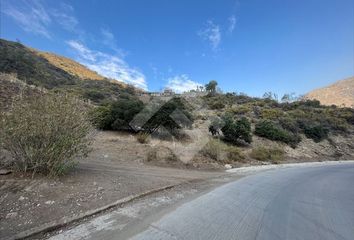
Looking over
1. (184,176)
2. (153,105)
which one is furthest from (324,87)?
(184,176)

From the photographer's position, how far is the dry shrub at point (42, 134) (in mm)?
6609

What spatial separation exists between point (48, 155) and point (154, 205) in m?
2.89

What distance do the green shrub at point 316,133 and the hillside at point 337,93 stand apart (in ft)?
155

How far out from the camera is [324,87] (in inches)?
3809

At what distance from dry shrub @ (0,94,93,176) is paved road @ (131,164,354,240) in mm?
3261

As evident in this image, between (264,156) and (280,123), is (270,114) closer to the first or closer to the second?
(280,123)

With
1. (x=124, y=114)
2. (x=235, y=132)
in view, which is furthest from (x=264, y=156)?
(x=124, y=114)

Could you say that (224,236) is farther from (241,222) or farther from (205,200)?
(205,200)

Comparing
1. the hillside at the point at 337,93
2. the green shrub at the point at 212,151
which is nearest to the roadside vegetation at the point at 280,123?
the green shrub at the point at 212,151

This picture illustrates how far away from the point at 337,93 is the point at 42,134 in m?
93.5

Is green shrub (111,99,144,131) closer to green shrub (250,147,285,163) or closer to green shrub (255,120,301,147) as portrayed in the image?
green shrub (250,147,285,163)

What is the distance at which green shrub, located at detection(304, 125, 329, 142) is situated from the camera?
106ft

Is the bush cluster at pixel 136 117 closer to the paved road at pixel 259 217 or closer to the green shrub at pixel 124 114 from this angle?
the green shrub at pixel 124 114

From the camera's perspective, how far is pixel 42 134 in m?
6.83
